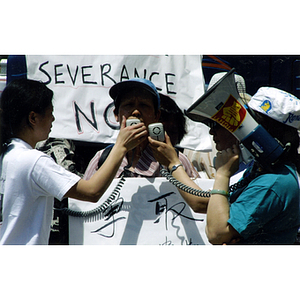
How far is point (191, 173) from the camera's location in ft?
9.43

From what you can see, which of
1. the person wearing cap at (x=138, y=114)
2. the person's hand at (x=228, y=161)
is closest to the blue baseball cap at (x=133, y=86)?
the person wearing cap at (x=138, y=114)

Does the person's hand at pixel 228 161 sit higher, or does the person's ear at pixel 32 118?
the person's ear at pixel 32 118

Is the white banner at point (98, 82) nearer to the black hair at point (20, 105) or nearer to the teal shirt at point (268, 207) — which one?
the black hair at point (20, 105)

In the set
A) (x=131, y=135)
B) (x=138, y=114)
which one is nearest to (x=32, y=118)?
(x=131, y=135)

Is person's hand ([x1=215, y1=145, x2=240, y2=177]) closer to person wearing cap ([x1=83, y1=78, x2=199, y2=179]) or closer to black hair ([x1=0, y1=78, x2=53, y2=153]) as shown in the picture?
person wearing cap ([x1=83, y1=78, x2=199, y2=179])

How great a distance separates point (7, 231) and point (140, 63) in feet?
5.34

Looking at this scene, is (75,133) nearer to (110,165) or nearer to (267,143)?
(110,165)

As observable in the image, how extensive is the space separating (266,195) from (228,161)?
12.9 inches

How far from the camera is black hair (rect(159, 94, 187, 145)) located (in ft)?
9.51

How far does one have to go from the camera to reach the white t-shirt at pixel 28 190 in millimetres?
2139

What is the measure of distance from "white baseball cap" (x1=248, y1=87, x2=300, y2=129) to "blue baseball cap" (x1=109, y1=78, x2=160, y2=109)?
86 centimetres

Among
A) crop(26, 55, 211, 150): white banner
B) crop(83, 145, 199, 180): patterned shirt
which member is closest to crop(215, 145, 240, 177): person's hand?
crop(83, 145, 199, 180): patterned shirt

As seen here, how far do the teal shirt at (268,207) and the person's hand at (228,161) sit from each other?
0.15 m

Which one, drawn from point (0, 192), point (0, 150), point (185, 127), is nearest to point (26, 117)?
point (0, 150)
